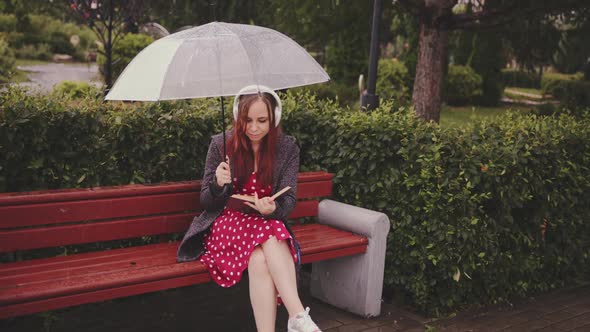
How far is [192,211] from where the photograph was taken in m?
4.37

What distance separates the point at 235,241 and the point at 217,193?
301 mm

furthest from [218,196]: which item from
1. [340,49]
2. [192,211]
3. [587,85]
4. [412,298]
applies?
[587,85]

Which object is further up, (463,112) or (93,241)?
(93,241)

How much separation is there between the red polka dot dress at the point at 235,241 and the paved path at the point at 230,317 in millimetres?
730

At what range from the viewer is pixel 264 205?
3.71 m

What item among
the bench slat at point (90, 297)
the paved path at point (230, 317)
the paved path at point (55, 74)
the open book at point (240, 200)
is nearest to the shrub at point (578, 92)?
the paved path at point (55, 74)

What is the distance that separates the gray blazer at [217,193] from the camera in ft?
12.6

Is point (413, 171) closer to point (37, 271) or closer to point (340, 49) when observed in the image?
point (37, 271)

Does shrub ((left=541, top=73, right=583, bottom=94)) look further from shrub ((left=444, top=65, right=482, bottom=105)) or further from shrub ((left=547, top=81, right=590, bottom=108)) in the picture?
shrub ((left=444, top=65, right=482, bottom=105))

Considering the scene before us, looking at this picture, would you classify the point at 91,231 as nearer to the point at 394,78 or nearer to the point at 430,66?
the point at 430,66

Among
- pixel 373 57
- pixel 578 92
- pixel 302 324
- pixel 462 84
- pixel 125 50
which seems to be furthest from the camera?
pixel 462 84

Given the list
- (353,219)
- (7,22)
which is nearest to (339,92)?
(353,219)

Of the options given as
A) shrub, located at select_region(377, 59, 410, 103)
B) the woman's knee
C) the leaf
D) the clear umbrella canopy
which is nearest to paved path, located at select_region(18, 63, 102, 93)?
shrub, located at select_region(377, 59, 410, 103)

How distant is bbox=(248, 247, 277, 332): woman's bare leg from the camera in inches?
142
